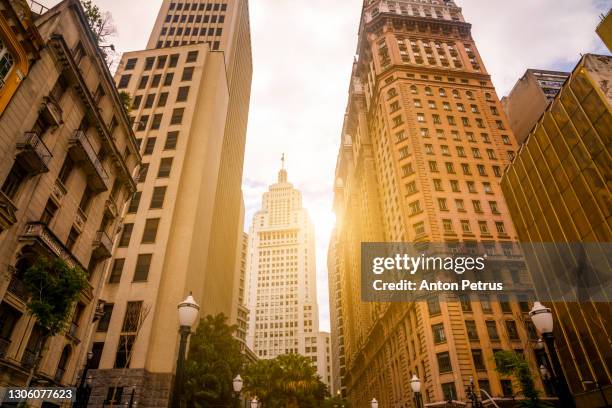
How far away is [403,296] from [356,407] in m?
54.6

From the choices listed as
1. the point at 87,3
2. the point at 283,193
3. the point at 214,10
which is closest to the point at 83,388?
the point at 87,3

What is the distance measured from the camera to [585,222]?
26594mm

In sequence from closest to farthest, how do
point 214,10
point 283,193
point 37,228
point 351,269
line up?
point 37,228, point 214,10, point 351,269, point 283,193

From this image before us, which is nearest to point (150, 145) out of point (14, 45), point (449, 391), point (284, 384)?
point (14, 45)

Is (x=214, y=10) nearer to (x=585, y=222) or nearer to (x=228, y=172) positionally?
(x=228, y=172)

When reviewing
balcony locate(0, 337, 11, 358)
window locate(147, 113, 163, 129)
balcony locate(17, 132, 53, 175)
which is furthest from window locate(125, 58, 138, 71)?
balcony locate(0, 337, 11, 358)

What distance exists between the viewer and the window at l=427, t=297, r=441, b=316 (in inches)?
1774

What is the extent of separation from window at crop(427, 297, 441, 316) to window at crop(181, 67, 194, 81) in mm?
43457

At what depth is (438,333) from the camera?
4397 centimetres

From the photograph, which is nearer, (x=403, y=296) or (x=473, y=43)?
(x=403, y=296)

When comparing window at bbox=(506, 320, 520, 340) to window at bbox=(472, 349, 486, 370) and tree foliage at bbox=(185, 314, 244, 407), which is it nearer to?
window at bbox=(472, 349, 486, 370)

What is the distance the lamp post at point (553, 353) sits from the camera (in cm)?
855

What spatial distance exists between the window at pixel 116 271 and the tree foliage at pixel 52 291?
24899mm

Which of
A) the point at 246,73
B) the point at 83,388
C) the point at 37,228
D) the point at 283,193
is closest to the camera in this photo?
the point at 37,228
